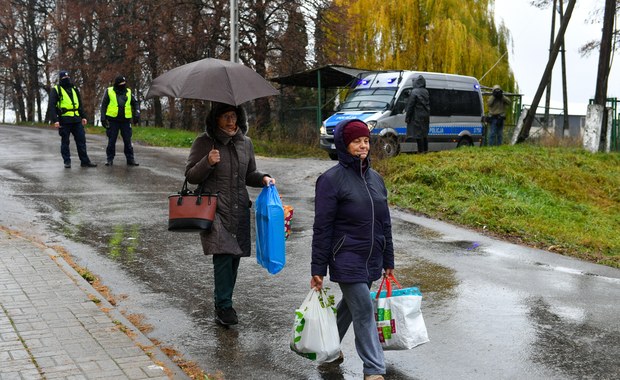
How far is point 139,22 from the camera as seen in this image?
3319 centimetres

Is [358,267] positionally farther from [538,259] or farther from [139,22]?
[139,22]

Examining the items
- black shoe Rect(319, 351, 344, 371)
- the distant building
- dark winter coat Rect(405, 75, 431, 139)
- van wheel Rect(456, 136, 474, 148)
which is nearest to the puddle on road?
black shoe Rect(319, 351, 344, 371)

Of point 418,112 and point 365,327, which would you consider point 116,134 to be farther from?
point 365,327

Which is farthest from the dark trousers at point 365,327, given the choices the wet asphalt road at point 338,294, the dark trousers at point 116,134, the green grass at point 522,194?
the dark trousers at point 116,134

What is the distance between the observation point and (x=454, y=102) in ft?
71.8

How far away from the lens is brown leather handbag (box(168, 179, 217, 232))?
575 centimetres

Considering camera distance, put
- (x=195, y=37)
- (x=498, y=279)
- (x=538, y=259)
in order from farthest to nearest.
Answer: (x=195, y=37) < (x=538, y=259) < (x=498, y=279)

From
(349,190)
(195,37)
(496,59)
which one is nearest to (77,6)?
(195,37)

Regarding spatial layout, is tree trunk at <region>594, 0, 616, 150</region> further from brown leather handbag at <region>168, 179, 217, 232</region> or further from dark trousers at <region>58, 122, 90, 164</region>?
brown leather handbag at <region>168, 179, 217, 232</region>

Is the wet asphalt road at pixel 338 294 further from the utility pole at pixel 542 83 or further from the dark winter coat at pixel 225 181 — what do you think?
the utility pole at pixel 542 83

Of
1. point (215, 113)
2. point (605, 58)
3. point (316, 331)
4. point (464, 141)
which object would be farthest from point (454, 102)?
point (316, 331)

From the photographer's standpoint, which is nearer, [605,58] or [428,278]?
[428,278]

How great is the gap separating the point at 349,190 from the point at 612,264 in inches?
225

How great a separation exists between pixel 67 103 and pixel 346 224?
11.2 meters
